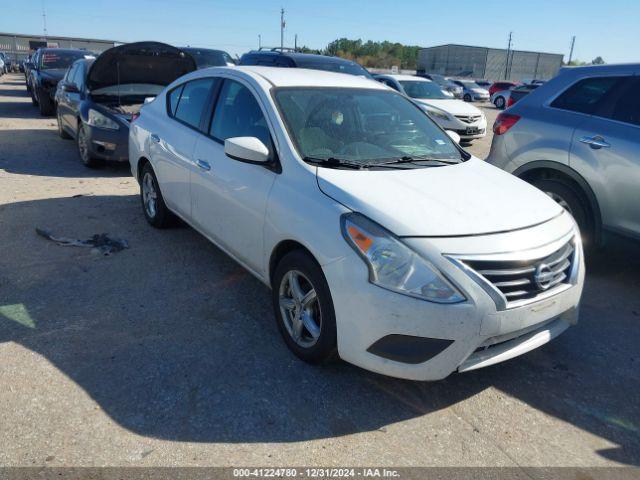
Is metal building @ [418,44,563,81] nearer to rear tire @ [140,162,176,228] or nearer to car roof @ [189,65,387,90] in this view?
rear tire @ [140,162,176,228]

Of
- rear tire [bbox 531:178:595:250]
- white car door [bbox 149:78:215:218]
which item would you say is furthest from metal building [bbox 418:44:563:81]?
white car door [bbox 149:78:215:218]

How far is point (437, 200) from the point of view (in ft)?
9.79

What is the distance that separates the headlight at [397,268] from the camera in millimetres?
2566

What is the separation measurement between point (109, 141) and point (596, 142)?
244 inches

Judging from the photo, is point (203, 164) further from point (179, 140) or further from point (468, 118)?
point (468, 118)

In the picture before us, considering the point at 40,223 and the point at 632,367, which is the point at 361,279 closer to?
the point at 632,367

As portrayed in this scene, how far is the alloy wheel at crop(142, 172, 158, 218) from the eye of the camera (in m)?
5.30

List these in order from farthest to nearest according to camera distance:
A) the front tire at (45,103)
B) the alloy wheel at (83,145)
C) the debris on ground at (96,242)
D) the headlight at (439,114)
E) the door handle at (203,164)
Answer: the front tire at (45,103) < the headlight at (439,114) < the alloy wheel at (83,145) < the debris on ground at (96,242) < the door handle at (203,164)

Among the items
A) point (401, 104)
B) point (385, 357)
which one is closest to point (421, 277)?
point (385, 357)

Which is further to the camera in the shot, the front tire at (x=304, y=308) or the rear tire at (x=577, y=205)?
the rear tire at (x=577, y=205)

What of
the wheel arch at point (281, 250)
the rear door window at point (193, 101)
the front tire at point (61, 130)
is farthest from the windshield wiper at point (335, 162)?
the front tire at point (61, 130)

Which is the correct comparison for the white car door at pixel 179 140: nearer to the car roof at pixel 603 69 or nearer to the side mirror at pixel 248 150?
the side mirror at pixel 248 150

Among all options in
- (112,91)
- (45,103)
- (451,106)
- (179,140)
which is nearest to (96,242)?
(179,140)

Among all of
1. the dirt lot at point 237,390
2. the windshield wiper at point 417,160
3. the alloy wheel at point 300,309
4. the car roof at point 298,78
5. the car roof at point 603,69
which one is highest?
the car roof at point 603,69
